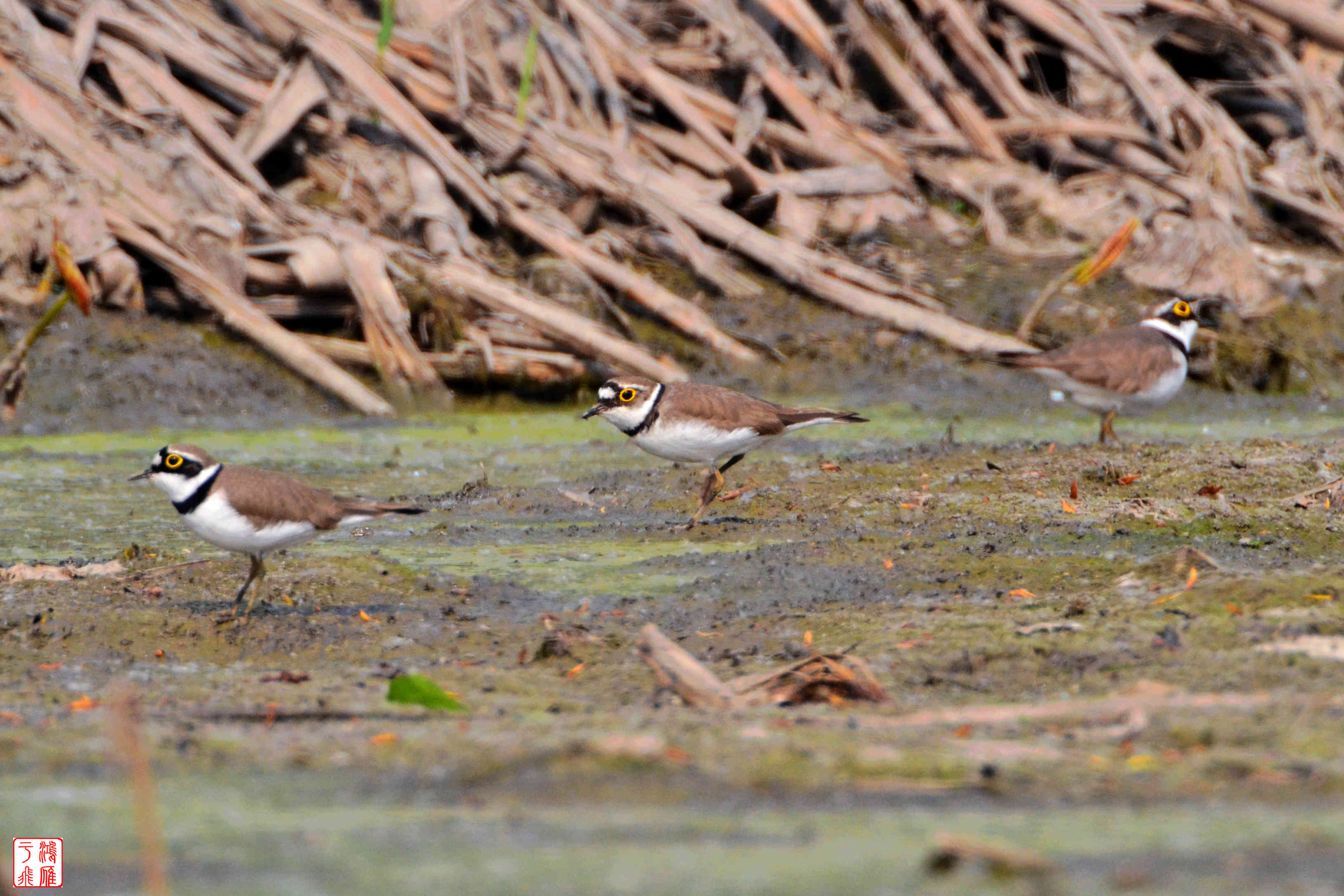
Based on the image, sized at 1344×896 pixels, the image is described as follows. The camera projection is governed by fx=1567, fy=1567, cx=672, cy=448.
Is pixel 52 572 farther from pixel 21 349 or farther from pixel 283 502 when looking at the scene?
pixel 21 349

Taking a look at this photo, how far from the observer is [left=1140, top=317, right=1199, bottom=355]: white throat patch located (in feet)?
33.7

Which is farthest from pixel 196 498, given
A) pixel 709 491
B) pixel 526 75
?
pixel 526 75

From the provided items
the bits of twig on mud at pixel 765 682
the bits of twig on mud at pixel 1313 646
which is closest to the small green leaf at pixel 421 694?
the bits of twig on mud at pixel 765 682

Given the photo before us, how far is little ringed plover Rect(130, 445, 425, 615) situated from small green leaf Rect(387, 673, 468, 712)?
1.50 metres

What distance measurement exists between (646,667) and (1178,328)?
21.7 feet

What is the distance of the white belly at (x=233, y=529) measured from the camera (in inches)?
211

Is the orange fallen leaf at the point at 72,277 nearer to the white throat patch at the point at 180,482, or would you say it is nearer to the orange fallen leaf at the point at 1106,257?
the white throat patch at the point at 180,482

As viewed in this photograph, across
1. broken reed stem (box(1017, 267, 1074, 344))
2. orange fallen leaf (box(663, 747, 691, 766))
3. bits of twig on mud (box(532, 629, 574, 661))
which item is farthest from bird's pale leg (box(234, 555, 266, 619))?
broken reed stem (box(1017, 267, 1074, 344))

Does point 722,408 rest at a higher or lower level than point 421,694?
higher

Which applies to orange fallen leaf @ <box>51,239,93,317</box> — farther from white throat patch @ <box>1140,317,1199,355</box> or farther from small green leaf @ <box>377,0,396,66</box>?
white throat patch @ <box>1140,317,1199,355</box>

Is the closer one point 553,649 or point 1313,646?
point 1313,646

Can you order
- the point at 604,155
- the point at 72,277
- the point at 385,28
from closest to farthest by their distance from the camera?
the point at 72,277 → the point at 385,28 → the point at 604,155

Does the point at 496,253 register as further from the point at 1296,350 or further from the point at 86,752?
the point at 86,752

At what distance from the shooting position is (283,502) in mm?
5492
